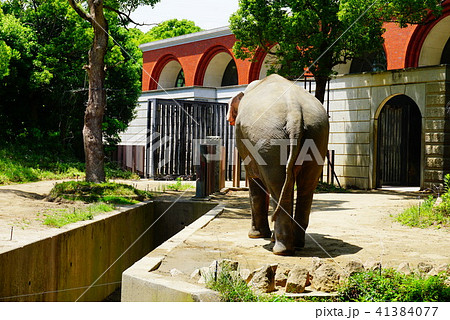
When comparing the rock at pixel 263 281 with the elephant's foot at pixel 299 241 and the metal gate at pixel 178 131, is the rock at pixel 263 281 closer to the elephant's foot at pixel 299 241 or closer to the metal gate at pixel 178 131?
the elephant's foot at pixel 299 241

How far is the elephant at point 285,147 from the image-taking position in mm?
6523

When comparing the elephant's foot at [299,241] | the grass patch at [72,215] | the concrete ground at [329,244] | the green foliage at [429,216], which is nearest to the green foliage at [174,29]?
the grass patch at [72,215]

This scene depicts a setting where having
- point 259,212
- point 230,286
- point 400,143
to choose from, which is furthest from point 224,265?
point 400,143

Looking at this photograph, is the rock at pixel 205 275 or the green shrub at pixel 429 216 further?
the green shrub at pixel 429 216

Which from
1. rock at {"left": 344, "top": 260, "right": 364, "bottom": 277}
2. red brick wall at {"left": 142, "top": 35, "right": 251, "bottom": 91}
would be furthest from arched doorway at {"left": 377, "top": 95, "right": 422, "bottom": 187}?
rock at {"left": 344, "top": 260, "right": 364, "bottom": 277}

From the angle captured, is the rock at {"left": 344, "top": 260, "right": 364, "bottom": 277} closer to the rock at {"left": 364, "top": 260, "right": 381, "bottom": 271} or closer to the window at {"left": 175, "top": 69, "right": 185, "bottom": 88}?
the rock at {"left": 364, "top": 260, "right": 381, "bottom": 271}

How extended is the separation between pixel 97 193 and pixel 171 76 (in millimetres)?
18052

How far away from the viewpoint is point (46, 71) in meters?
21.2

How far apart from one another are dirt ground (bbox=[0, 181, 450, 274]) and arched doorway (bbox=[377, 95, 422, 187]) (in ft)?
30.0

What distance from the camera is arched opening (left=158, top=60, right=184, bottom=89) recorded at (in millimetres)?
29844

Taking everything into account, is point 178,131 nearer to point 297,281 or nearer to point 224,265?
point 224,265

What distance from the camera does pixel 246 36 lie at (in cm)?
1855

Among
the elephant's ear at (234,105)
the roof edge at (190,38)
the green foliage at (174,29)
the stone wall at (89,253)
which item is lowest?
the stone wall at (89,253)

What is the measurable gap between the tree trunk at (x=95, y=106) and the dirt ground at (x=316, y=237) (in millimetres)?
1919
